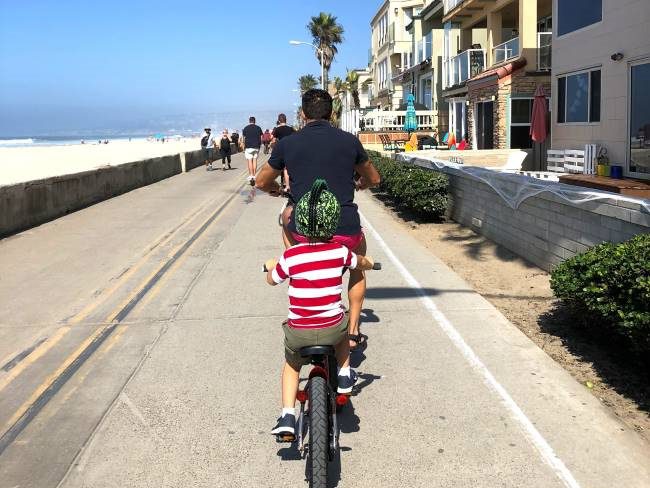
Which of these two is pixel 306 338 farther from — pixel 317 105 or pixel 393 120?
pixel 393 120

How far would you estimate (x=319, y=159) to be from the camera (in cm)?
462

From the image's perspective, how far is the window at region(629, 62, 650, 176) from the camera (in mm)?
14180

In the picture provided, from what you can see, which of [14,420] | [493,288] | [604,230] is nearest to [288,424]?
[14,420]

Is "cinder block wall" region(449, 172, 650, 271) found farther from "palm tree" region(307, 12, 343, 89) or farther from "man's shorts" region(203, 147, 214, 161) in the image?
"palm tree" region(307, 12, 343, 89)

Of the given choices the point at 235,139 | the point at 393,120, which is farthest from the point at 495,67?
the point at 235,139

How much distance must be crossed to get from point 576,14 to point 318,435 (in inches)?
666

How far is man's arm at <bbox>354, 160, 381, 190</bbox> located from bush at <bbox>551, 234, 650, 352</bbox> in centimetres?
190

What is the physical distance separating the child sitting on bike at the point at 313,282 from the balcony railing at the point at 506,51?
2249 cm

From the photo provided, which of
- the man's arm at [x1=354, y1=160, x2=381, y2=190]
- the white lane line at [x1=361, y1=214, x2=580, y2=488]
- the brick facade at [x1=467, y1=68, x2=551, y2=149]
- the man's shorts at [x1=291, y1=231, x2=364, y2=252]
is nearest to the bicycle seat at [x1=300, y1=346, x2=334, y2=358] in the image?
the man's shorts at [x1=291, y1=231, x2=364, y2=252]

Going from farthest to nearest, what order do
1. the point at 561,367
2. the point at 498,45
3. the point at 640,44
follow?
the point at 498,45, the point at 640,44, the point at 561,367

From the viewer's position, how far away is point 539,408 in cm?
463

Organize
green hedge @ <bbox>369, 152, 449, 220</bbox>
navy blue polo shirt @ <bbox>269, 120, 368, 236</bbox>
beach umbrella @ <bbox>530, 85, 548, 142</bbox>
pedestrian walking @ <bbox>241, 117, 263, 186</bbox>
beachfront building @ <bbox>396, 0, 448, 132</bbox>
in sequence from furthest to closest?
1. beachfront building @ <bbox>396, 0, 448, 132</bbox>
2. pedestrian walking @ <bbox>241, 117, 263, 186</bbox>
3. beach umbrella @ <bbox>530, 85, 548, 142</bbox>
4. green hedge @ <bbox>369, 152, 449, 220</bbox>
5. navy blue polo shirt @ <bbox>269, 120, 368, 236</bbox>

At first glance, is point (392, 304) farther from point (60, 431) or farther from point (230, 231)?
→ point (230, 231)

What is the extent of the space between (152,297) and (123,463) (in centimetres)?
406
